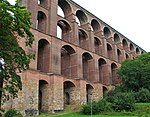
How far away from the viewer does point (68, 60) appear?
34156 millimetres

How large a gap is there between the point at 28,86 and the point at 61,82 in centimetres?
495

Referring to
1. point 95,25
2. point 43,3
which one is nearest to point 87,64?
point 95,25

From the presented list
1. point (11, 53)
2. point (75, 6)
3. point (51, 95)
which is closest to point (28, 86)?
point (51, 95)

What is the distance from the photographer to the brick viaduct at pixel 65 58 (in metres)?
25.7

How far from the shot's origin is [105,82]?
128ft

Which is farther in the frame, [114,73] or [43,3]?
[114,73]

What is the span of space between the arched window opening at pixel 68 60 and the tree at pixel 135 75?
8246mm

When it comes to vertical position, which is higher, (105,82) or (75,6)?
(75,6)

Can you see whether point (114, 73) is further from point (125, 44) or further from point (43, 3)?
point (43, 3)

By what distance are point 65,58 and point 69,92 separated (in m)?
5.82

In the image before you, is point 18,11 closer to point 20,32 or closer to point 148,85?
point 20,32

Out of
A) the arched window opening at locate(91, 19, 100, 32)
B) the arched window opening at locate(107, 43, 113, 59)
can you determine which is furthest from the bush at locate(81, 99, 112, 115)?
the arched window opening at locate(91, 19, 100, 32)

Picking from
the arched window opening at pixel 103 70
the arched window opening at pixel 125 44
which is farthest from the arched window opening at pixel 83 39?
the arched window opening at pixel 125 44

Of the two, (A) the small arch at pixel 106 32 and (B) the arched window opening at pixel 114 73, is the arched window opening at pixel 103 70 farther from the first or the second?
(A) the small arch at pixel 106 32
